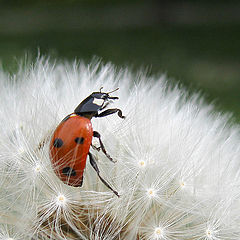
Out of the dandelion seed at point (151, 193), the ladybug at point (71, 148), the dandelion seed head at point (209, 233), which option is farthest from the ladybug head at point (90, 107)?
the dandelion seed head at point (209, 233)

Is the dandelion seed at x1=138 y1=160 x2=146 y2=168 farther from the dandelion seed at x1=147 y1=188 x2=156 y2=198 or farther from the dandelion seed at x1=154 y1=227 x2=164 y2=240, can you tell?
the dandelion seed at x1=154 y1=227 x2=164 y2=240

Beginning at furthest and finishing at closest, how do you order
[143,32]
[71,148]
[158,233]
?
1. [143,32]
2. [158,233]
3. [71,148]

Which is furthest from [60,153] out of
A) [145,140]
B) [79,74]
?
[79,74]

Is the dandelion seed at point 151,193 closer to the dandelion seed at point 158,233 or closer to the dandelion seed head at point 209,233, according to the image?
the dandelion seed at point 158,233

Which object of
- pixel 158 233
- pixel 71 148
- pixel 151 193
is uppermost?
pixel 71 148

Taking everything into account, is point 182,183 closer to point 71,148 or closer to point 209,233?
point 209,233

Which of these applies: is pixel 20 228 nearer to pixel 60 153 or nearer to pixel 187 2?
pixel 60 153

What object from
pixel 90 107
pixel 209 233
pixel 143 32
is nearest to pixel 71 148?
pixel 90 107
